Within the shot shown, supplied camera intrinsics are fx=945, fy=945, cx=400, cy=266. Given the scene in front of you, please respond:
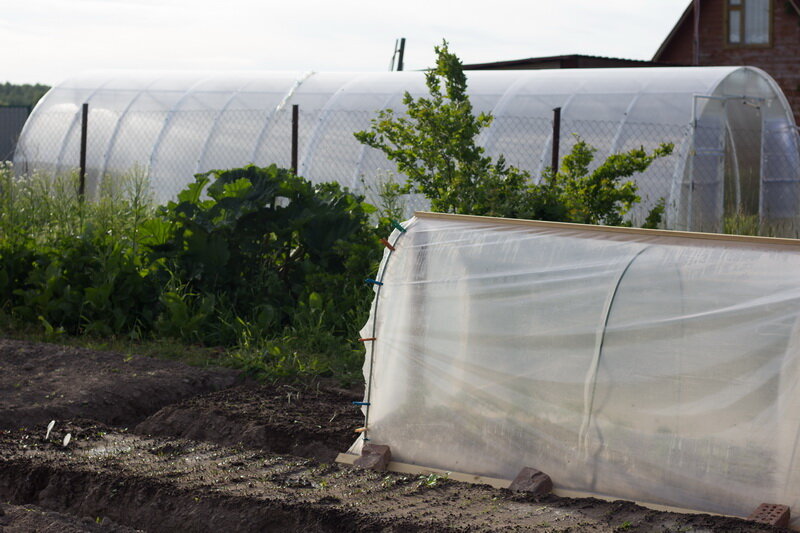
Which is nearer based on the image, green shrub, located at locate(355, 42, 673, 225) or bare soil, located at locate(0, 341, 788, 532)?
bare soil, located at locate(0, 341, 788, 532)

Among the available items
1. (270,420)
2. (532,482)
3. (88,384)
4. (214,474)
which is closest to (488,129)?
(88,384)

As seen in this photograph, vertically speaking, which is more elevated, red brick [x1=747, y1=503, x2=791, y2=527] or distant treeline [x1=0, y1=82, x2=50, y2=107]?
distant treeline [x1=0, y1=82, x2=50, y2=107]

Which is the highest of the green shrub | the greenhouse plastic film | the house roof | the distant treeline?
the distant treeline

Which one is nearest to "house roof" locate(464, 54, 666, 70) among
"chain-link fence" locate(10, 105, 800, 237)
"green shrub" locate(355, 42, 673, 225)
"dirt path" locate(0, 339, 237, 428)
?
"chain-link fence" locate(10, 105, 800, 237)

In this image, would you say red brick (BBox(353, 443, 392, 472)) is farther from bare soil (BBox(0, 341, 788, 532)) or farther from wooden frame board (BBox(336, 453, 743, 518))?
bare soil (BBox(0, 341, 788, 532))

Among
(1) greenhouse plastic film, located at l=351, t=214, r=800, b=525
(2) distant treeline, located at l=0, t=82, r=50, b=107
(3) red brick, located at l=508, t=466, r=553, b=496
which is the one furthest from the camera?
(2) distant treeline, located at l=0, t=82, r=50, b=107

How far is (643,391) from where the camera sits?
4.26 metres

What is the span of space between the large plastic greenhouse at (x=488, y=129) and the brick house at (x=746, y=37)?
9031 mm

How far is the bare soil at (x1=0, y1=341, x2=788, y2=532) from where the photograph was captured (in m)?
3.85

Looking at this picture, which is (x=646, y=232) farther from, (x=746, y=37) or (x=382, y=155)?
(x=746, y=37)

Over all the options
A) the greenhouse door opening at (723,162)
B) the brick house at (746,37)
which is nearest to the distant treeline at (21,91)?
the brick house at (746,37)

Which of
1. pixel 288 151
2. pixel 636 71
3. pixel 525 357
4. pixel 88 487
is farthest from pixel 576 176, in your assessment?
pixel 288 151

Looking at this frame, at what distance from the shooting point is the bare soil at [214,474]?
3848 mm

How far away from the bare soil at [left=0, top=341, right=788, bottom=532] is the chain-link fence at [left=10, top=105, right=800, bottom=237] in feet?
12.4
